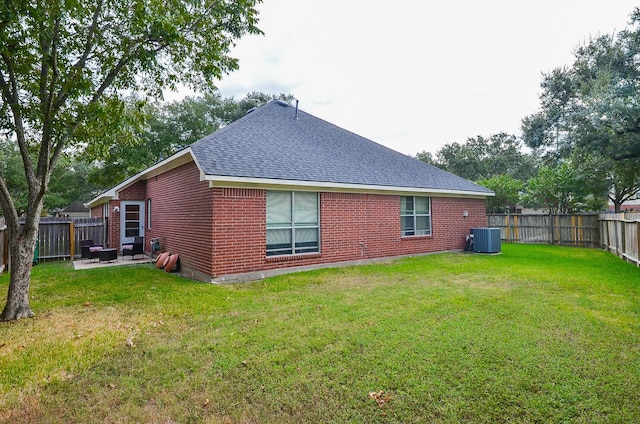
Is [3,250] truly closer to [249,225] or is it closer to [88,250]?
[88,250]

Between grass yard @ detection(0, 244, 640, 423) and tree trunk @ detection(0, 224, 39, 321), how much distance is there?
42cm

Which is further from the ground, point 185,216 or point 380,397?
point 185,216

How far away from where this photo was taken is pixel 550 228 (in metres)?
16.9

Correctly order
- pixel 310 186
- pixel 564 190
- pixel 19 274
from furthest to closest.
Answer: pixel 564 190, pixel 310 186, pixel 19 274

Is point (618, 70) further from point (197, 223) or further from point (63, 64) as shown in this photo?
point (63, 64)

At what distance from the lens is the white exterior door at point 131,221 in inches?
531

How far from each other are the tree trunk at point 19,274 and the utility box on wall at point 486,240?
1341 centimetres

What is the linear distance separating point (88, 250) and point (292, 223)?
8079mm

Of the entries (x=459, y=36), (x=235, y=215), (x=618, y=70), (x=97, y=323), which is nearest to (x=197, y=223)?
(x=235, y=215)

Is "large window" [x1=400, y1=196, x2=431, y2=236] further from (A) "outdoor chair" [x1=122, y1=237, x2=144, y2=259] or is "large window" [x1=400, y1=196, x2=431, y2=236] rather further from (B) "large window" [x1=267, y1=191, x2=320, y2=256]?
(A) "outdoor chair" [x1=122, y1=237, x2=144, y2=259]

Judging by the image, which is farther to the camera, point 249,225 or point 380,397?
point 249,225

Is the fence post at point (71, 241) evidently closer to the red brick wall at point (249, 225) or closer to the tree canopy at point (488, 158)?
the red brick wall at point (249, 225)

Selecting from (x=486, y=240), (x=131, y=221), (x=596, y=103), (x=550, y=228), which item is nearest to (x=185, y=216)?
(x=131, y=221)

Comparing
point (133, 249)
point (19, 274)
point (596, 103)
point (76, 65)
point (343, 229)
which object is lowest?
point (133, 249)
